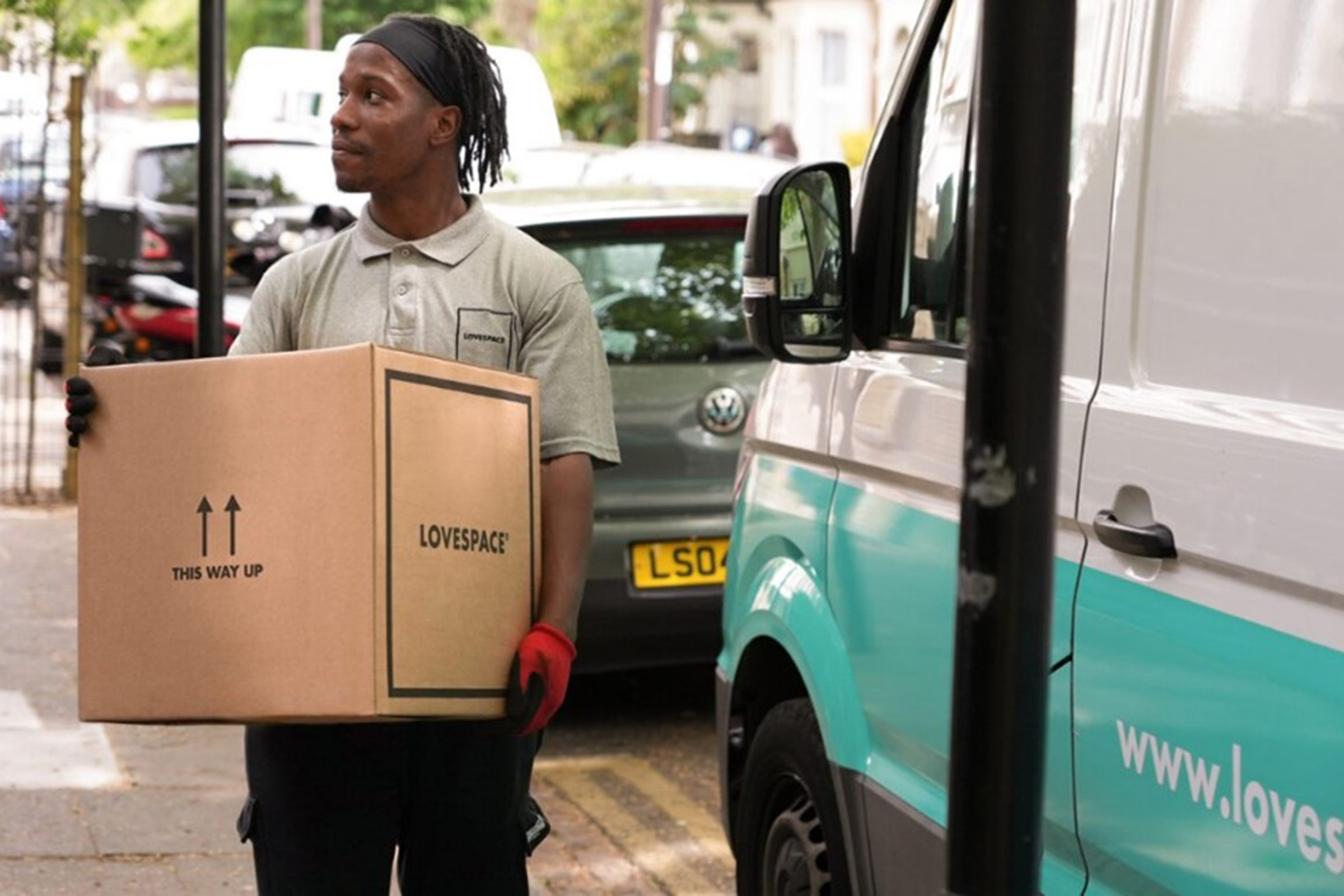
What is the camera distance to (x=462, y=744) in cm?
320

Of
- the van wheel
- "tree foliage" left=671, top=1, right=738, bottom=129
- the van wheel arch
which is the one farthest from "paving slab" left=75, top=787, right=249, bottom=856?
"tree foliage" left=671, top=1, right=738, bottom=129

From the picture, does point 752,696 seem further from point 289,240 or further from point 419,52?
point 289,240

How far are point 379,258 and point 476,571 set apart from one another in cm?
53

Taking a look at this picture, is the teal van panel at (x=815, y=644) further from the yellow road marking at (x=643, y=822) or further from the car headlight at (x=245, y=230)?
the car headlight at (x=245, y=230)

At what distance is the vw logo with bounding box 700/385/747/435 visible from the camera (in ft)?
22.9

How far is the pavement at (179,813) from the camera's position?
17.7ft

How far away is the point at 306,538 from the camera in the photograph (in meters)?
2.93

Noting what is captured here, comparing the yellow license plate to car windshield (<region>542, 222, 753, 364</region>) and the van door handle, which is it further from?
the van door handle

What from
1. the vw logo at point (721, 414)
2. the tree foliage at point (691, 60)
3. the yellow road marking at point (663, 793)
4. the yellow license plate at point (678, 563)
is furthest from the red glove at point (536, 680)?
the tree foliage at point (691, 60)

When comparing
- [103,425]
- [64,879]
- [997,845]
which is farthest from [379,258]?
[64,879]

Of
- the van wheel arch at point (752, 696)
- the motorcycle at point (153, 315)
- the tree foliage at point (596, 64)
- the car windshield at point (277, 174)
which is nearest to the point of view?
the van wheel arch at point (752, 696)

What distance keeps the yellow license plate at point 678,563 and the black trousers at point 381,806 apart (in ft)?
11.8

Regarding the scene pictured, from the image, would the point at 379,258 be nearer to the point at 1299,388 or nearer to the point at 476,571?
the point at 476,571

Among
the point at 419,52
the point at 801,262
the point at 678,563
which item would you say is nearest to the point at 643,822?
the point at 678,563
